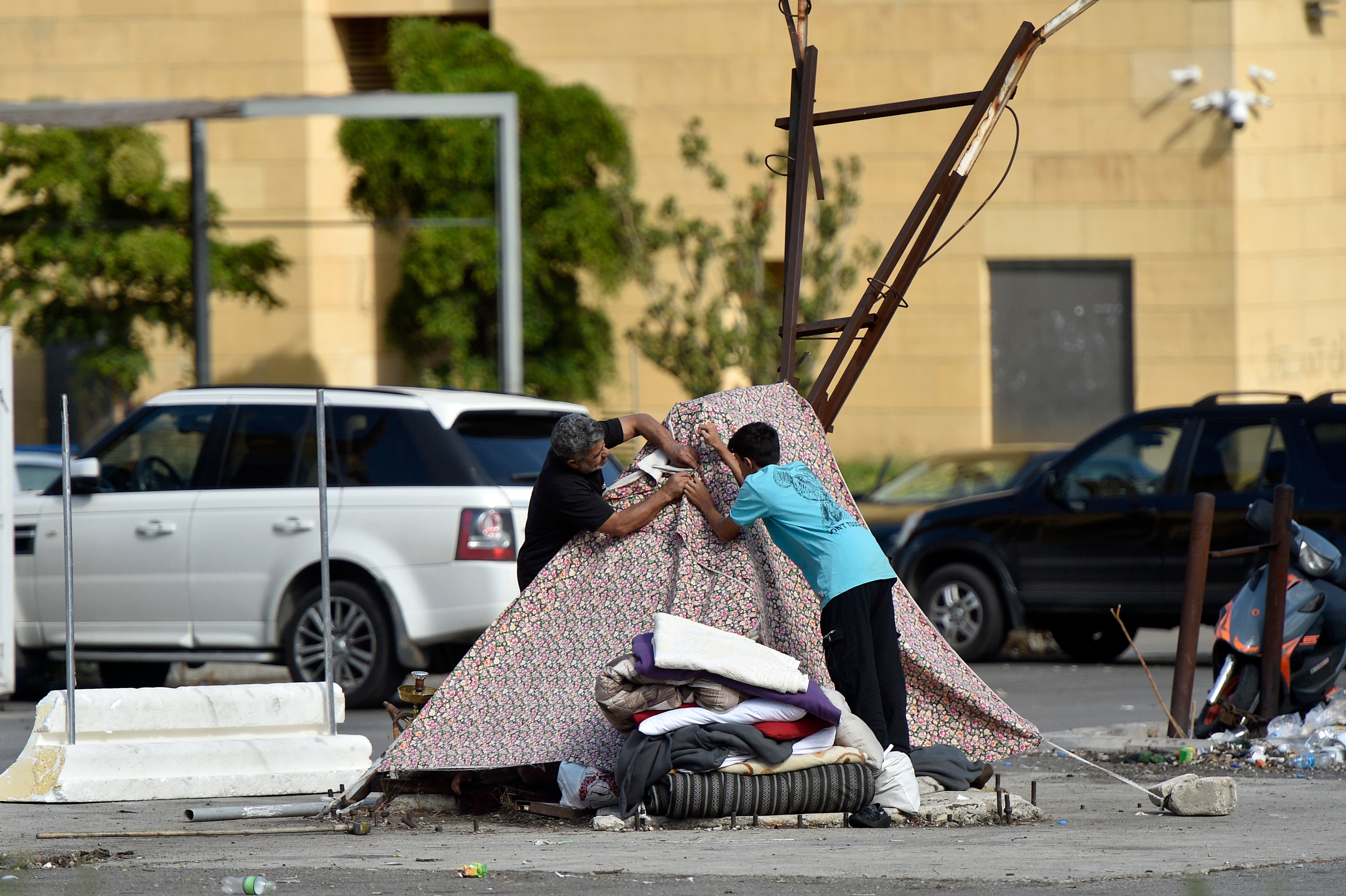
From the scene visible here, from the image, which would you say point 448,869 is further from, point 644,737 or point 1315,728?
point 1315,728

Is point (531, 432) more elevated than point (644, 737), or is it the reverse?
point (531, 432)

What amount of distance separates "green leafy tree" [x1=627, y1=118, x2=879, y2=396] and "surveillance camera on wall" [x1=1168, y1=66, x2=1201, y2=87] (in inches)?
222

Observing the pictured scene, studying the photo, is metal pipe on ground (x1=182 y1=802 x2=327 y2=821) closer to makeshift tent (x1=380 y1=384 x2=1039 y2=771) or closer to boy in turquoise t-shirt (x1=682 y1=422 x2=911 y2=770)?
makeshift tent (x1=380 y1=384 x2=1039 y2=771)

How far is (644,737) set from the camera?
658 centimetres

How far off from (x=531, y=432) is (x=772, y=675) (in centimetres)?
413

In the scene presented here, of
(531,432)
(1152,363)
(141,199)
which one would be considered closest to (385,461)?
(531,432)

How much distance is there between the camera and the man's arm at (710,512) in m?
7.23

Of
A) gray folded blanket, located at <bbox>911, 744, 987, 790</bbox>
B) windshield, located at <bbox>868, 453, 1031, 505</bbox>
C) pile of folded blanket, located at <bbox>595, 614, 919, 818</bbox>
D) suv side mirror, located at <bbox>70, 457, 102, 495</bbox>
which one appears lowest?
gray folded blanket, located at <bbox>911, 744, 987, 790</bbox>

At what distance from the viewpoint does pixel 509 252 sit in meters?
17.1

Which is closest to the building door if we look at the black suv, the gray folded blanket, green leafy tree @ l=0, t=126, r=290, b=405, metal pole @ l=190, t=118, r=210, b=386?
green leafy tree @ l=0, t=126, r=290, b=405

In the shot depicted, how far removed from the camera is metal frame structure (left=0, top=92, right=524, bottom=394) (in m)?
17.0

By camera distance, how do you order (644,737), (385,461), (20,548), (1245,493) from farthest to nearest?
(1245,493) → (20,548) → (385,461) → (644,737)

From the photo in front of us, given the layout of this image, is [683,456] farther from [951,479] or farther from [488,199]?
[488,199]

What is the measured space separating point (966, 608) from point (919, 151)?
51.4ft
